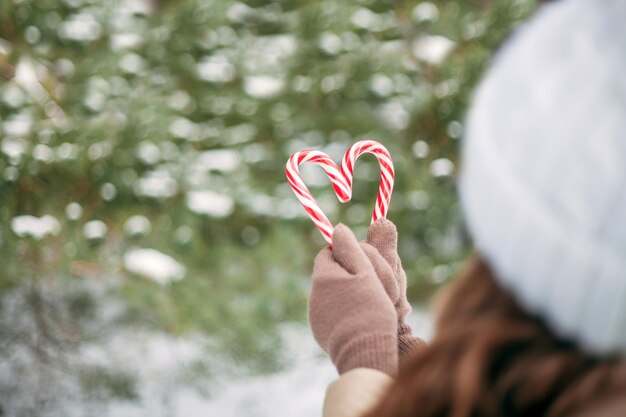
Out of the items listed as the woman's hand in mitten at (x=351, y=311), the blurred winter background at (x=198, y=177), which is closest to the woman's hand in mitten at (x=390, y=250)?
the woman's hand in mitten at (x=351, y=311)

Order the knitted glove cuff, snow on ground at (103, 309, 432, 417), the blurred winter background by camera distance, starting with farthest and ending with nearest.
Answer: snow on ground at (103, 309, 432, 417)
the blurred winter background
the knitted glove cuff

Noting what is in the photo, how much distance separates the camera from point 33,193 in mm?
1750

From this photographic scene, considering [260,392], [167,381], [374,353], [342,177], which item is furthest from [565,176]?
[260,392]

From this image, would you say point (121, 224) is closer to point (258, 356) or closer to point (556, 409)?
point (258, 356)

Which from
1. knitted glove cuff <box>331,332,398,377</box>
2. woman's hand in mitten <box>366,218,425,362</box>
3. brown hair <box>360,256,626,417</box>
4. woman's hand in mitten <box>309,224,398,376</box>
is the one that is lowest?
brown hair <box>360,256,626,417</box>

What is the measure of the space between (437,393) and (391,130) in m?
1.85

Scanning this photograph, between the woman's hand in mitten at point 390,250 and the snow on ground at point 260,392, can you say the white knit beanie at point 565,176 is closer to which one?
the woman's hand in mitten at point 390,250

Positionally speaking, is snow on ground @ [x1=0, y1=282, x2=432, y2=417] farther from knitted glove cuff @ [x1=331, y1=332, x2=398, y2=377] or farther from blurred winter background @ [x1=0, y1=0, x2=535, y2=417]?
knitted glove cuff @ [x1=331, y1=332, x2=398, y2=377]

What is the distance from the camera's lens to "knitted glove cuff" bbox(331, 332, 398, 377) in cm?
66

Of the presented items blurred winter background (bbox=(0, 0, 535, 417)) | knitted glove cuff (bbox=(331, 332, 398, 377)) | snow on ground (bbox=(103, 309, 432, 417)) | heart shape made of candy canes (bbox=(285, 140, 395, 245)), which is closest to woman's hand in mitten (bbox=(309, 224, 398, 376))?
knitted glove cuff (bbox=(331, 332, 398, 377))

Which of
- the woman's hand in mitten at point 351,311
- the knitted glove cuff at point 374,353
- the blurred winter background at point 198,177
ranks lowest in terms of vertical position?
the knitted glove cuff at point 374,353

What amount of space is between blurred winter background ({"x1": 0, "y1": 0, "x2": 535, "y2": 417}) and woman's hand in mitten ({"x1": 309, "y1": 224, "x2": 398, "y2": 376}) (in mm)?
1060

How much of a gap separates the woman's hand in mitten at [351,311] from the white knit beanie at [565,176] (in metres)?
0.21

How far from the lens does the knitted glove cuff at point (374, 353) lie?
2.17 feet
